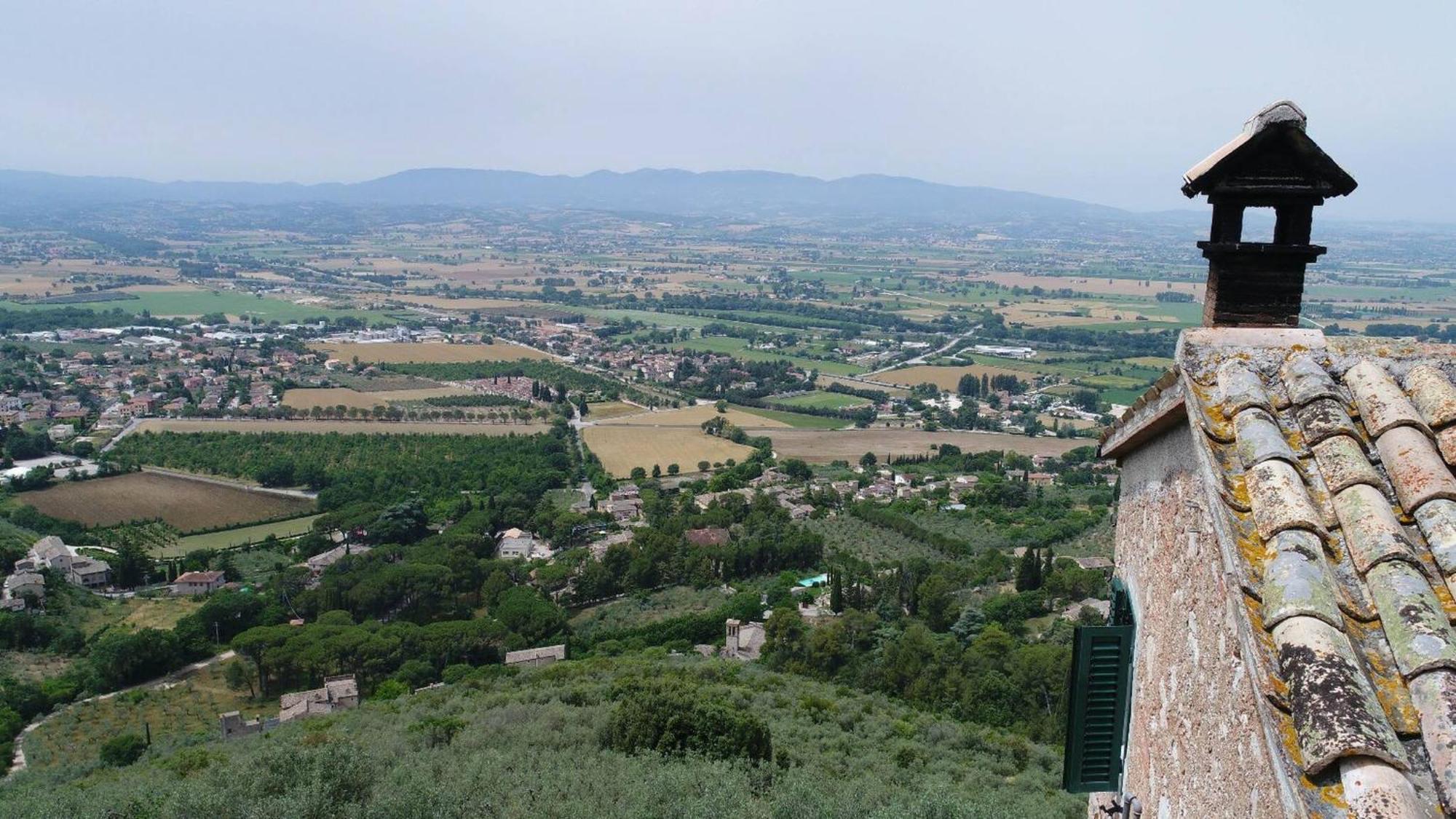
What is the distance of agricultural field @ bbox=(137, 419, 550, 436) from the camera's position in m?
44.1

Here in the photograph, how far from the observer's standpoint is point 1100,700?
11.4 ft

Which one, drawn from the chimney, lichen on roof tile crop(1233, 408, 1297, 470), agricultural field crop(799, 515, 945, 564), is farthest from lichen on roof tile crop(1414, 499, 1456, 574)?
agricultural field crop(799, 515, 945, 564)

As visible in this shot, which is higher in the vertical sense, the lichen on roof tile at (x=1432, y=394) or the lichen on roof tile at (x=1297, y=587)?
the lichen on roof tile at (x=1432, y=394)

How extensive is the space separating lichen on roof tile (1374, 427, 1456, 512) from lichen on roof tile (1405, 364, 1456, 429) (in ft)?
0.29

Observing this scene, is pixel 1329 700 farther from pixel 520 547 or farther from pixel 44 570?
pixel 44 570

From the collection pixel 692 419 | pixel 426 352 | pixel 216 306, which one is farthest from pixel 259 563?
pixel 216 306

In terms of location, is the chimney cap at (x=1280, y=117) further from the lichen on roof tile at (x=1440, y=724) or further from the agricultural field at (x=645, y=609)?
the agricultural field at (x=645, y=609)

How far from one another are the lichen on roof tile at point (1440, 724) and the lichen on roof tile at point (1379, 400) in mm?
852

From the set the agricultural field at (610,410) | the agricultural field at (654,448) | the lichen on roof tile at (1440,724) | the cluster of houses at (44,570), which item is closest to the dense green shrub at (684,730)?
the lichen on roof tile at (1440,724)

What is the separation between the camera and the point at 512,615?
23703 mm

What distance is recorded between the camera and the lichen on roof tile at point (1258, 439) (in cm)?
227

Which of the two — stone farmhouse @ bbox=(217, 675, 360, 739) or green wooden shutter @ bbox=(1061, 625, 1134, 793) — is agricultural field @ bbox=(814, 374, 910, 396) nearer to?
stone farmhouse @ bbox=(217, 675, 360, 739)

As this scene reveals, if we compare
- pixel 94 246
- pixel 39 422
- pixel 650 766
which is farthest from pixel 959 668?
pixel 94 246

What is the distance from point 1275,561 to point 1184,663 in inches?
31.6
